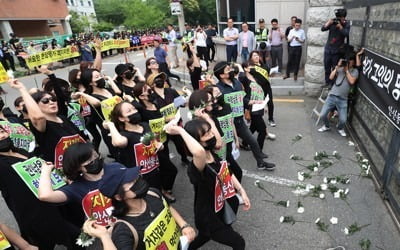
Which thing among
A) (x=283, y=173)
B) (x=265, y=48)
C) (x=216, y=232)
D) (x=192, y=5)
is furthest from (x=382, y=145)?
(x=192, y=5)

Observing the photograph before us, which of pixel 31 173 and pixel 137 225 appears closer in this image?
pixel 137 225

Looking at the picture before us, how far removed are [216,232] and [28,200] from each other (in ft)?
6.08

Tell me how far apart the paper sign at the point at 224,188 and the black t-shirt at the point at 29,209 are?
5.33 ft

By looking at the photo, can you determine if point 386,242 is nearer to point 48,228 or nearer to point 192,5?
point 48,228

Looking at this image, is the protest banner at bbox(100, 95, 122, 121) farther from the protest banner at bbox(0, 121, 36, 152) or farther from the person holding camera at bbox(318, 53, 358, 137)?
the person holding camera at bbox(318, 53, 358, 137)

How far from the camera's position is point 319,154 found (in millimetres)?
5105

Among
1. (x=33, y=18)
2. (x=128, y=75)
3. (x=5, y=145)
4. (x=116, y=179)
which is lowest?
(x=116, y=179)

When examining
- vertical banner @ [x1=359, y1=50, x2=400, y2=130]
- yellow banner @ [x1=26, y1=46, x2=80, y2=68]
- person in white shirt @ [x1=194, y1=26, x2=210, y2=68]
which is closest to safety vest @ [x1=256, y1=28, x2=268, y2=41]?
person in white shirt @ [x1=194, y1=26, x2=210, y2=68]

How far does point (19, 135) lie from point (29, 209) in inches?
50.5

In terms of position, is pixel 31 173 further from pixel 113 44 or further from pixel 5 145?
pixel 113 44

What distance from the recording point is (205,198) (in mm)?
2559

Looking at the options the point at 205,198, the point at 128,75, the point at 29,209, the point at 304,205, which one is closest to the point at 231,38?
the point at 128,75

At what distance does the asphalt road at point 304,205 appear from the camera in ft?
11.0

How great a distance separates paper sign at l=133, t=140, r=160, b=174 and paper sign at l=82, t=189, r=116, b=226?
2.66 feet
